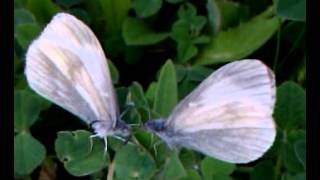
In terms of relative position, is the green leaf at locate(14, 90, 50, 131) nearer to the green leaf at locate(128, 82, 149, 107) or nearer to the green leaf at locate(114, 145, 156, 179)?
the green leaf at locate(128, 82, 149, 107)

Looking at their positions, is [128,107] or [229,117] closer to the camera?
[229,117]

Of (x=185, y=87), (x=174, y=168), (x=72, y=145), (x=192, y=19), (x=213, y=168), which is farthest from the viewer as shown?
(x=192, y=19)

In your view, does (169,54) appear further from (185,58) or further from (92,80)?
(92,80)

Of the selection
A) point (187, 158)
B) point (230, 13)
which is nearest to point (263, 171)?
point (187, 158)

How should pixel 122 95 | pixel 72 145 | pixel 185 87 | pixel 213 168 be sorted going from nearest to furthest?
pixel 72 145 → pixel 213 168 → pixel 122 95 → pixel 185 87

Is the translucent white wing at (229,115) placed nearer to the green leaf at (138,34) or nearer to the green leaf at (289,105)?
the green leaf at (289,105)

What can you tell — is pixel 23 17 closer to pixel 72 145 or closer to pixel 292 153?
pixel 72 145

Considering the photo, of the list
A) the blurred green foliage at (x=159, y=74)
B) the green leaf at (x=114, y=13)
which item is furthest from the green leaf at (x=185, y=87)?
the green leaf at (x=114, y=13)
